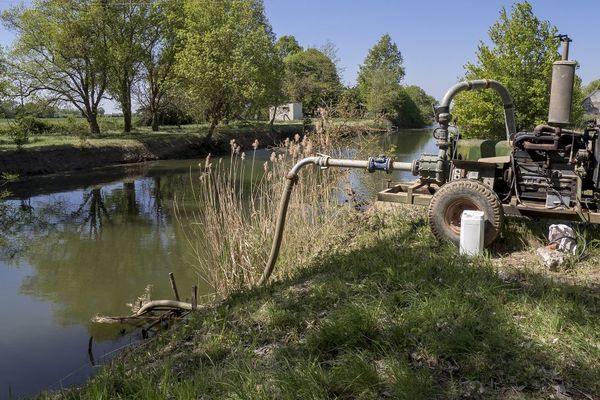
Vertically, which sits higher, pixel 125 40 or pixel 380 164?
pixel 125 40

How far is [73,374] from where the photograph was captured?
5.52 meters

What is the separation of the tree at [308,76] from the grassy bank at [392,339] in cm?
3105

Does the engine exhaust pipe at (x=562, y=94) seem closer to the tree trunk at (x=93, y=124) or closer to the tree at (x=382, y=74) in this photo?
the tree trunk at (x=93, y=124)

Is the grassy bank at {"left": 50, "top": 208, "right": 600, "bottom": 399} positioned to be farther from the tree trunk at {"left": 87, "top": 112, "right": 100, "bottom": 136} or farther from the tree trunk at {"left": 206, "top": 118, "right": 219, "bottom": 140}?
the tree trunk at {"left": 87, "top": 112, "right": 100, "bottom": 136}

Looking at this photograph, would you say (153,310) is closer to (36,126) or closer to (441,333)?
(441,333)

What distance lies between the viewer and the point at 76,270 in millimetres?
9047

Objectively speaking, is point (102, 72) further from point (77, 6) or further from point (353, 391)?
point (353, 391)

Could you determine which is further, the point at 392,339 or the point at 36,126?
the point at 36,126

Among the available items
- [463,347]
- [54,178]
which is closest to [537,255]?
[463,347]

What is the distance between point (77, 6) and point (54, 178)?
9872mm

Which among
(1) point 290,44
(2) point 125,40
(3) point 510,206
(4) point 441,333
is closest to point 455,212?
(3) point 510,206

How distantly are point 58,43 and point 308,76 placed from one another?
26.3 m

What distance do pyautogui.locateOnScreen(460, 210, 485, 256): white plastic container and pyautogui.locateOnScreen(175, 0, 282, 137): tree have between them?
74.7ft

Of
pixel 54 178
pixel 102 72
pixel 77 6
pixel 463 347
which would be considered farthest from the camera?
pixel 102 72
